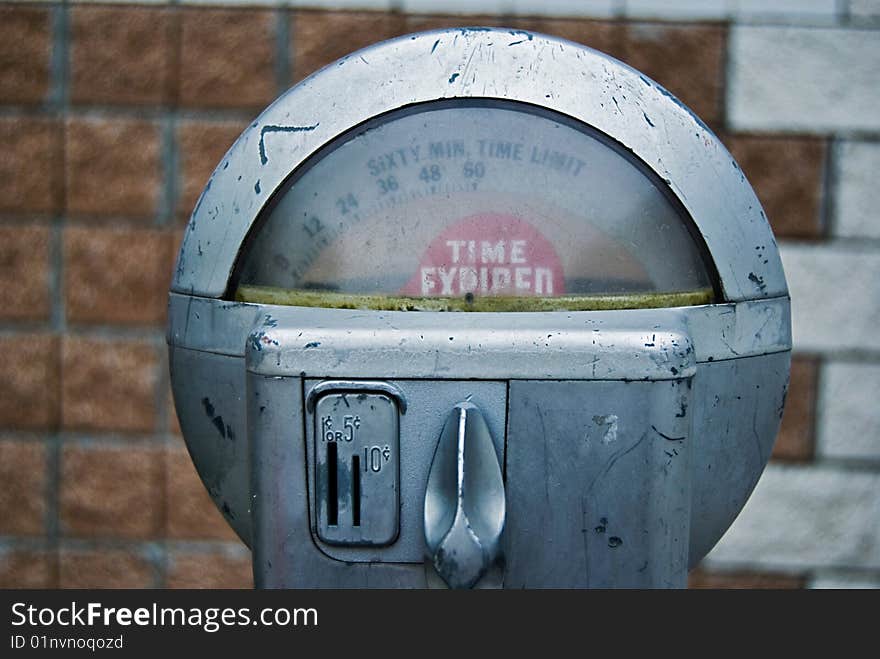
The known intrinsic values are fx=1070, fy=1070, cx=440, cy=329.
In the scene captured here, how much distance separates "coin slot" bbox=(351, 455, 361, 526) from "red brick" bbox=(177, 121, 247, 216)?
158cm

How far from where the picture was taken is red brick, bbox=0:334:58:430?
8.30ft

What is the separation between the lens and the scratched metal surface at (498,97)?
1.18 meters

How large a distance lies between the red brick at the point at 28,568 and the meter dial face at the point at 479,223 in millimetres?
1714

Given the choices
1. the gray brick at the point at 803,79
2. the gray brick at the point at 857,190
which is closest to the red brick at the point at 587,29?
the gray brick at the point at 803,79

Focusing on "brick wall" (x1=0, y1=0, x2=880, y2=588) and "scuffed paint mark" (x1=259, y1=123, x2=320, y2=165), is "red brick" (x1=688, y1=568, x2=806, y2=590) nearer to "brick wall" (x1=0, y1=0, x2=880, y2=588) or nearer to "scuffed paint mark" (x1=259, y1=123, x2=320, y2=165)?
"brick wall" (x1=0, y1=0, x2=880, y2=588)

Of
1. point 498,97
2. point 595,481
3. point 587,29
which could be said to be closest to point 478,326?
point 595,481

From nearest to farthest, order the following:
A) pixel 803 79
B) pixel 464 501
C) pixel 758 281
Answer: pixel 464 501 → pixel 758 281 → pixel 803 79

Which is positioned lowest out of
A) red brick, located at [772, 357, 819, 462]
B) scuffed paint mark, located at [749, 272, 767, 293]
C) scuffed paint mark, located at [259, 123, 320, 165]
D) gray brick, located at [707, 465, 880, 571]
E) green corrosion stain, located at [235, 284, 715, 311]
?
gray brick, located at [707, 465, 880, 571]

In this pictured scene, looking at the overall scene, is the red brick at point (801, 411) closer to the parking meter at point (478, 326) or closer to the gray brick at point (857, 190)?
the gray brick at point (857, 190)

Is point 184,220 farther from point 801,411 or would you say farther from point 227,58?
point 801,411

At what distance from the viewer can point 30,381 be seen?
8.33ft

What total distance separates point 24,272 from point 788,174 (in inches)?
70.2

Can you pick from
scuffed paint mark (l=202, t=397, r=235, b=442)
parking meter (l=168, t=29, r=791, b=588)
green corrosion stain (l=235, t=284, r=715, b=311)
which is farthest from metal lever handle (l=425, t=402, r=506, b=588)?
scuffed paint mark (l=202, t=397, r=235, b=442)
